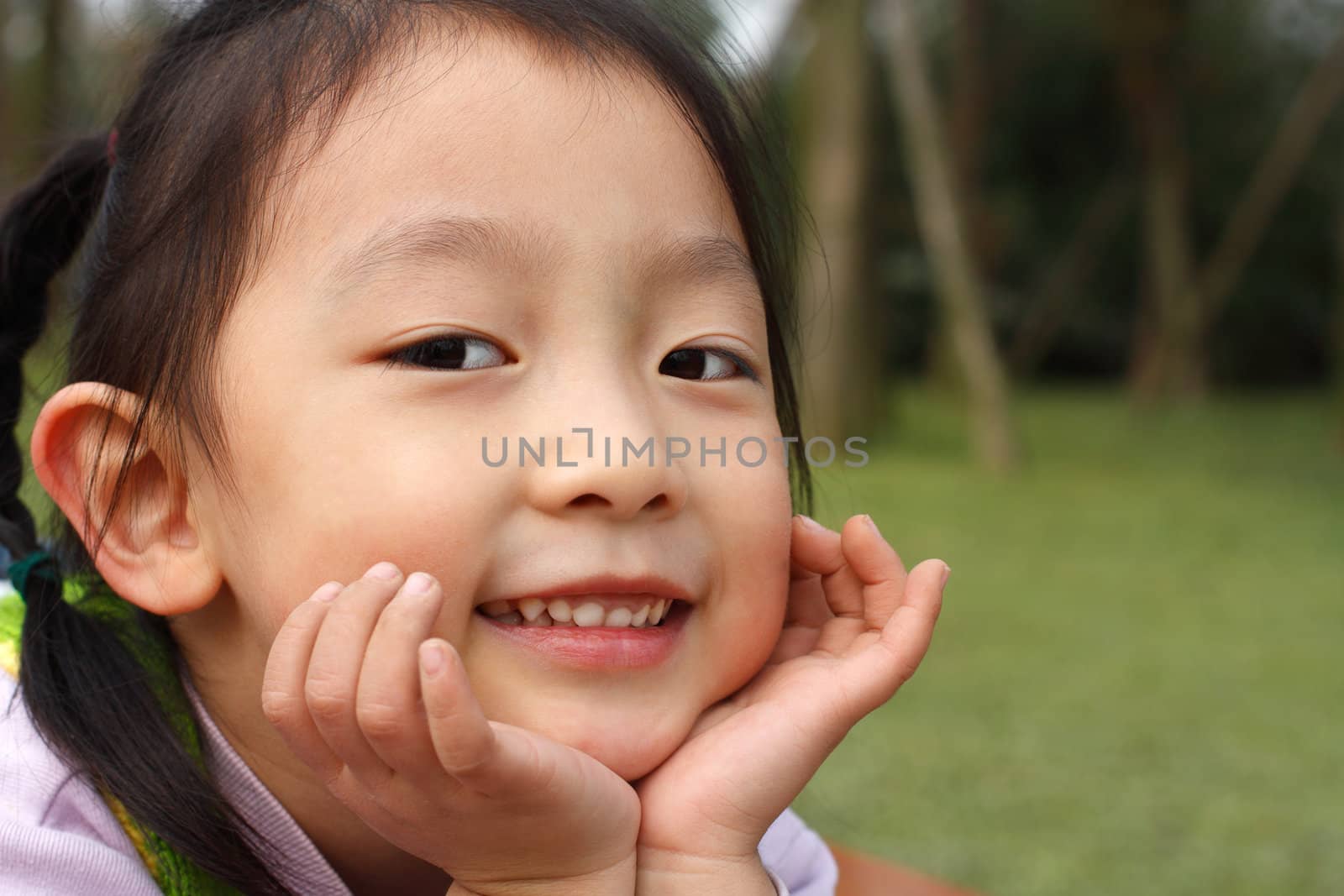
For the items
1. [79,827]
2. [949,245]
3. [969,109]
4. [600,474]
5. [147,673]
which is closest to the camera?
[600,474]

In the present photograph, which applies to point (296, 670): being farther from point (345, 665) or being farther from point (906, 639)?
point (906, 639)

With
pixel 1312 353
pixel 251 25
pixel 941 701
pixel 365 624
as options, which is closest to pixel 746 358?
pixel 365 624

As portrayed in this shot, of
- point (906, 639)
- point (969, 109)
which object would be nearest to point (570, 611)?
point (906, 639)

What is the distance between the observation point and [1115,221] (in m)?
18.6

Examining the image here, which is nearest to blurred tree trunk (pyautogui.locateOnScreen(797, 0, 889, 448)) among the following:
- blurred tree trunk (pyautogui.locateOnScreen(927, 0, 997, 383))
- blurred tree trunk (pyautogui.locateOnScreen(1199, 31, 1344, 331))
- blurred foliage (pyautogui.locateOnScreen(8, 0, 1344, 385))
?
blurred tree trunk (pyautogui.locateOnScreen(1199, 31, 1344, 331))

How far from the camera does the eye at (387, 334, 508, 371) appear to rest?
3.66 feet

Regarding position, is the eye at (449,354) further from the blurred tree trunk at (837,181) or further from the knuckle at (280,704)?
the blurred tree trunk at (837,181)

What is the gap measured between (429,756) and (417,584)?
13 centimetres

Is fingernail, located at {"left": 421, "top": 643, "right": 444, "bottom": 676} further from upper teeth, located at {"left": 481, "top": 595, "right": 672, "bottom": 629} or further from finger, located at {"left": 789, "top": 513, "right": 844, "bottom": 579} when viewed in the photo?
finger, located at {"left": 789, "top": 513, "right": 844, "bottom": 579}

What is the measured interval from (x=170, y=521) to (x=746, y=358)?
58cm

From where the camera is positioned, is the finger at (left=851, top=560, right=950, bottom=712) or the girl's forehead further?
the finger at (left=851, top=560, right=950, bottom=712)

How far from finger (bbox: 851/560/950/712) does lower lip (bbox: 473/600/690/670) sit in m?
0.23

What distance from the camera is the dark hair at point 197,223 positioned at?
47.4 inches

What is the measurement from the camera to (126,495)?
4.10 feet
